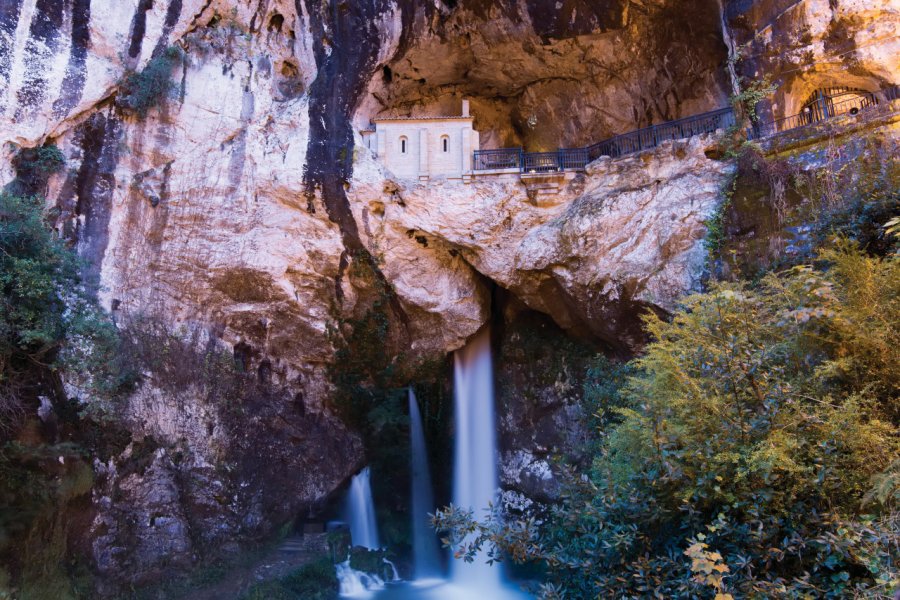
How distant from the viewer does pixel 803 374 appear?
5867 mm

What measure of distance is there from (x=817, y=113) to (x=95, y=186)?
657 inches

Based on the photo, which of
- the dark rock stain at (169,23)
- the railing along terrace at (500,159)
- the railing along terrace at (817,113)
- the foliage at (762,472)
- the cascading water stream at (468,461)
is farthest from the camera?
the railing along terrace at (500,159)

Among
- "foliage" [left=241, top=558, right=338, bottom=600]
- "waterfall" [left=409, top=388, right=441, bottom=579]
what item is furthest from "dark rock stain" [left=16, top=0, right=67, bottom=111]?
"foliage" [left=241, top=558, right=338, bottom=600]

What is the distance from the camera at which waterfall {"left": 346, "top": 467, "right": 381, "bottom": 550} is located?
15.0 m

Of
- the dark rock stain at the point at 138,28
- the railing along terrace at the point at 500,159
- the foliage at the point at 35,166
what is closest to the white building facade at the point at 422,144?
the railing along terrace at the point at 500,159

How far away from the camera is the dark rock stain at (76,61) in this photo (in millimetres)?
12805

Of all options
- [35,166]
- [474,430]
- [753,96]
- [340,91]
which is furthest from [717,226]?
[35,166]

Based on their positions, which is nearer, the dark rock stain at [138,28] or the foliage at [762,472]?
the foliage at [762,472]

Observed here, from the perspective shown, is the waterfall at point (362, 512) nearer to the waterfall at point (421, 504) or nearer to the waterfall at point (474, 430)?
the waterfall at point (421, 504)

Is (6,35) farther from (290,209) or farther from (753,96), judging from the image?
(753,96)

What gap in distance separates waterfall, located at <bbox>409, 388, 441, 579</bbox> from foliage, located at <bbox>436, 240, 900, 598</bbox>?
32.7 feet

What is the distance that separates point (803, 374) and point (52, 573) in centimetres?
1216

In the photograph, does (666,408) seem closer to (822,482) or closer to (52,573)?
(822,482)

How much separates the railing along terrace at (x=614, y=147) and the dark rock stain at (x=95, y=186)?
8466mm
